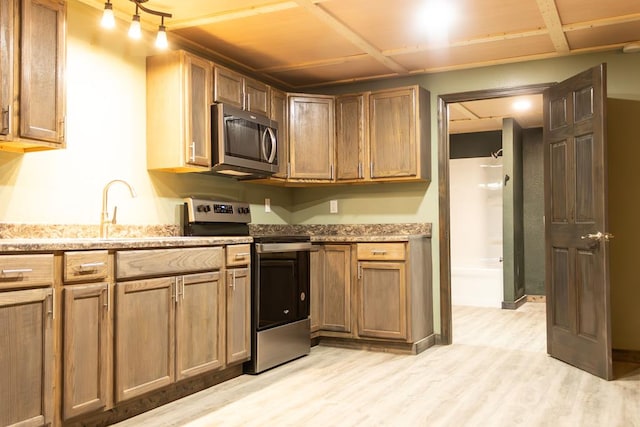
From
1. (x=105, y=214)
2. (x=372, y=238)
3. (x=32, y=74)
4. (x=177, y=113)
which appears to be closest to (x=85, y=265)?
(x=105, y=214)

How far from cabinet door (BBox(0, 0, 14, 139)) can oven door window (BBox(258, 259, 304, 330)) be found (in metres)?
1.77

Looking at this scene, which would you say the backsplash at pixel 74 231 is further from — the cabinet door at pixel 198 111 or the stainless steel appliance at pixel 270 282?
the cabinet door at pixel 198 111

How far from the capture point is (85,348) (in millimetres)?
2492

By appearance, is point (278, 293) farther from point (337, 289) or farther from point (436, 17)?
point (436, 17)

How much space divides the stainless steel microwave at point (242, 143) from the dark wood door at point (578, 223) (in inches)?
82.3

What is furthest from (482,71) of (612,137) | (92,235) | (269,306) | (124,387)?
(124,387)

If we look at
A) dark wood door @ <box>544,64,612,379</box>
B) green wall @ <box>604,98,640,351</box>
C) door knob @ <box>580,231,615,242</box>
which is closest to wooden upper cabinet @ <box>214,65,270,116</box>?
dark wood door @ <box>544,64,612,379</box>

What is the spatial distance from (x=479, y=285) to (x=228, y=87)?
4637 millimetres

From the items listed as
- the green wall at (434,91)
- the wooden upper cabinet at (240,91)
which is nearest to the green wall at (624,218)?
the green wall at (434,91)

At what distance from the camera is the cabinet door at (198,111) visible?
3.54m

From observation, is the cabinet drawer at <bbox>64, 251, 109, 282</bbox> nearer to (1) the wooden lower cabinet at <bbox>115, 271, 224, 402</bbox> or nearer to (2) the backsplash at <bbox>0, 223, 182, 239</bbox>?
(1) the wooden lower cabinet at <bbox>115, 271, 224, 402</bbox>

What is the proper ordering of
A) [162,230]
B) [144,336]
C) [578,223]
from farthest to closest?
[578,223] → [162,230] → [144,336]

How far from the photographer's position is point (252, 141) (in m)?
4.06

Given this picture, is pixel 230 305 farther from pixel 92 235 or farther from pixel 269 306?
pixel 92 235
